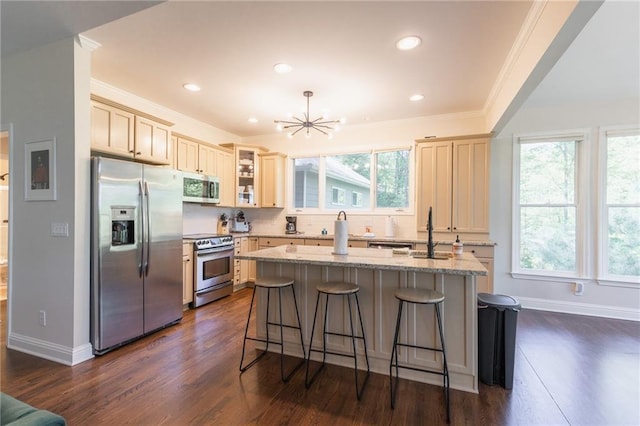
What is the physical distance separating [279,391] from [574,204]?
444 centimetres

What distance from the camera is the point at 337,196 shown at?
547 centimetres

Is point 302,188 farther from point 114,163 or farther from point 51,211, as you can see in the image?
point 51,211

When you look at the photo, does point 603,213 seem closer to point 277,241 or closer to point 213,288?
point 277,241

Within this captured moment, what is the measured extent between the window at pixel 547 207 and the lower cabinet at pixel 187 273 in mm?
4530

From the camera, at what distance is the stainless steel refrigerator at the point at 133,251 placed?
9.00 ft

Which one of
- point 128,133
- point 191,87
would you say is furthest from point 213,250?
point 191,87

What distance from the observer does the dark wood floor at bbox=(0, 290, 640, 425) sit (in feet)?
6.40

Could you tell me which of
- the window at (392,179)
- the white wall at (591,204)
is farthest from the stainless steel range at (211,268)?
the white wall at (591,204)

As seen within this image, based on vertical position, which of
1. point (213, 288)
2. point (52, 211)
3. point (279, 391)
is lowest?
point (279, 391)

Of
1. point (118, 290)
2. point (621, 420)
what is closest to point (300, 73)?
point (118, 290)

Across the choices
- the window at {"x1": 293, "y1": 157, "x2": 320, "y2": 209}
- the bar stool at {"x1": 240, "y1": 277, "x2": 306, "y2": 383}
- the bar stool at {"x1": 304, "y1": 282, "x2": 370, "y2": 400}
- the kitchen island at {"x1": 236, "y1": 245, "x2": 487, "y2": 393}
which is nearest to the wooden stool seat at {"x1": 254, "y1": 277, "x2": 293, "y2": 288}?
the bar stool at {"x1": 240, "y1": 277, "x2": 306, "y2": 383}

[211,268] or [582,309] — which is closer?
[582,309]

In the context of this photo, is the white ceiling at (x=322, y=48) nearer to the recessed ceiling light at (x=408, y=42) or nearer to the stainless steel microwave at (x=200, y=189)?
the recessed ceiling light at (x=408, y=42)

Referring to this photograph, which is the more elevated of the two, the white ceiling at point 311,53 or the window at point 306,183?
the white ceiling at point 311,53
